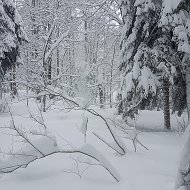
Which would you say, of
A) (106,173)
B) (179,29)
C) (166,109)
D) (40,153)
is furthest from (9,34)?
(106,173)

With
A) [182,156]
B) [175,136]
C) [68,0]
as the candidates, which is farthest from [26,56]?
[182,156]

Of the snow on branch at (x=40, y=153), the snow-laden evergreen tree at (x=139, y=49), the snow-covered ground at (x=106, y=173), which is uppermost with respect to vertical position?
the snow-laden evergreen tree at (x=139, y=49)

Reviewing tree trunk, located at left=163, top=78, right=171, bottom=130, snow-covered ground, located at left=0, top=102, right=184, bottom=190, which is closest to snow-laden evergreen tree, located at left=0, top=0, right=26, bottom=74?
snow-covered ground, located at left=0, top=102, right=184, bottom=190

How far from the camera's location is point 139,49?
41.7 feet

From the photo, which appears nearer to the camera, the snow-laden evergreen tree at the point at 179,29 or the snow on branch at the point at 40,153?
the snow on branch at the point at 40,153

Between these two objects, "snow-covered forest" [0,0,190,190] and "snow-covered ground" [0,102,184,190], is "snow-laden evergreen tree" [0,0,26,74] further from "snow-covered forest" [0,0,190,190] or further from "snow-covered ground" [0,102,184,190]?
"snow-covered ground" [0,102,184,190]

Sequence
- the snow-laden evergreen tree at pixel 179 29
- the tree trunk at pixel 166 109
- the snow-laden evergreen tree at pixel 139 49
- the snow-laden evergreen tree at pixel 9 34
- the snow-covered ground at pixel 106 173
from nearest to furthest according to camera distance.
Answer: the snow-covered ground at pixel 106 173 < the snow-laden evergreen tree at pixel 179 29 < the snow-laden evergreen tree at pixel 139 49 < the tree trunk at pixel 166 109 < the snow-laden evergreen tree at pixel 9 34

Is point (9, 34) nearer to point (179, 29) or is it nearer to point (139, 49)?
point (139, 49)

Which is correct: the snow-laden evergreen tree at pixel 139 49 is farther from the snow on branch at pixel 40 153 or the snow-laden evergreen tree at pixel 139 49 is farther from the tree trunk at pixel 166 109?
the snow on branch at pixel 40 153

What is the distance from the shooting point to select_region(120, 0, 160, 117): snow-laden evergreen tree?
12.3 metres

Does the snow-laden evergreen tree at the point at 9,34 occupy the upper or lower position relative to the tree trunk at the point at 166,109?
upper

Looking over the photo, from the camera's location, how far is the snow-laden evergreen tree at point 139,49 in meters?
12.3

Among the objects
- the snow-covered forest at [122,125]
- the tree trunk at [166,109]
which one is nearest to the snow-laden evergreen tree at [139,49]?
the snow-covered forest at [122,125]

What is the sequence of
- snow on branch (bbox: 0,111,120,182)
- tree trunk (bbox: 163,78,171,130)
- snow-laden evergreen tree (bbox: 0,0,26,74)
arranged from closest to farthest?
1. snow on branch (bbox: 0,111,120,182)
2. tree trunk (bbox: 163,78,171,130)
3. snow-laden evergreen tree (bbox: 0,0,26,74)
